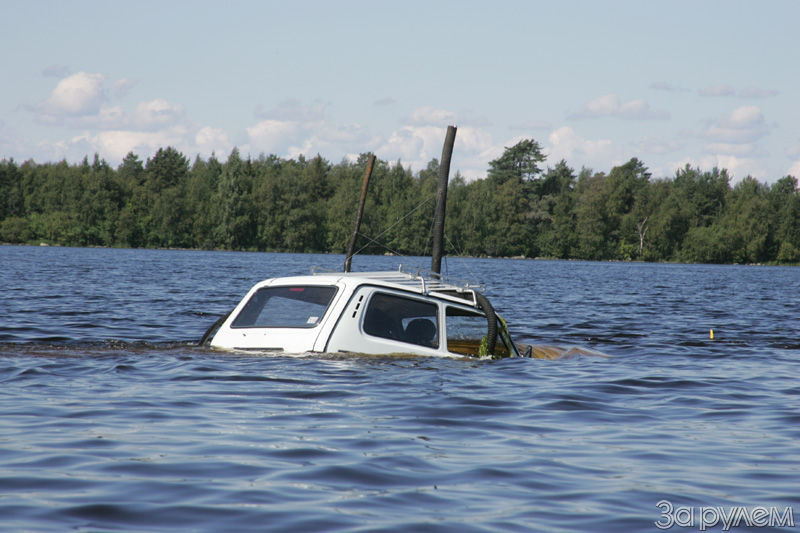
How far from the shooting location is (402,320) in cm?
1284

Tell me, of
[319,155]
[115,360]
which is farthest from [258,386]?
[319,155]

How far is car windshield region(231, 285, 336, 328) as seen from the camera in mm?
12312

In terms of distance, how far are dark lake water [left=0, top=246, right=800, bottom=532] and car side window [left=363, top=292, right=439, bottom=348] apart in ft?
0.99

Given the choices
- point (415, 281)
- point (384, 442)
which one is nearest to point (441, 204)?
point (415, 281)

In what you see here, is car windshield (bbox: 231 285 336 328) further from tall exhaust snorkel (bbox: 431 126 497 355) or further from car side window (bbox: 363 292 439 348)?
tall exhaust snorkel (bbox: 431 126 497 355)

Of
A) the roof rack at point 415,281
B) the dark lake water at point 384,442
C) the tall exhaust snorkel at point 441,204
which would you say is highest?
the tall exhaust snorkel at point 441,204

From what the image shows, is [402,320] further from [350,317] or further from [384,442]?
[384,442]

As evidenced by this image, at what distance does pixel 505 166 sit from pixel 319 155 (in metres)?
36.0

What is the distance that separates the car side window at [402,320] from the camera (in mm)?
12367

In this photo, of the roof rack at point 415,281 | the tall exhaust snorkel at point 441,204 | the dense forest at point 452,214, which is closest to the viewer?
the roof rack at point 415,281

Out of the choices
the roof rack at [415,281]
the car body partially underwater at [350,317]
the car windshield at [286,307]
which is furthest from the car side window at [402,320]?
the car windshield at [286,307]

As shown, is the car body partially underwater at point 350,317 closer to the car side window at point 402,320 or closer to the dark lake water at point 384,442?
the car side window at point 402,320

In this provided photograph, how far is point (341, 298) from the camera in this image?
12070 millimetres

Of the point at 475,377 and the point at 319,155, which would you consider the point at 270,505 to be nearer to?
the point at 475,377
